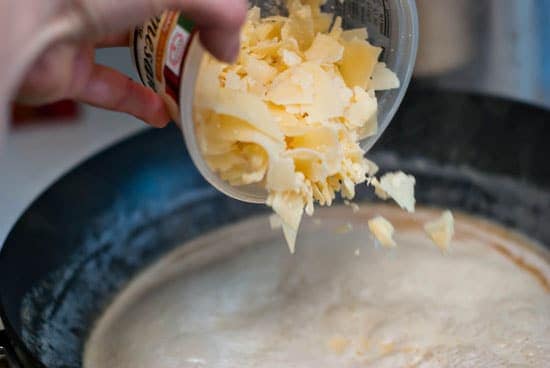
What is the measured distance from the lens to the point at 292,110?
611 millimetres

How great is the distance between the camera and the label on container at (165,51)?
1.78 ft

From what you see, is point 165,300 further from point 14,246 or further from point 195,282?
point 14,246

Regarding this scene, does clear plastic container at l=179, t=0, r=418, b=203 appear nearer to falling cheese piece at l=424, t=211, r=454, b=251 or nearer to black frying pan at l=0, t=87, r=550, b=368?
falling cheese piece at l=424, t=211, r=454, b=251

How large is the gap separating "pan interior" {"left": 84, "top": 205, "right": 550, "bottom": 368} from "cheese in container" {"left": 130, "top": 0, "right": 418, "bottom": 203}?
0.65 feet

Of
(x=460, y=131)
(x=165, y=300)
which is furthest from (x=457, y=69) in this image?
(x=165, y=300)

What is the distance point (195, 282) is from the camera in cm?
86

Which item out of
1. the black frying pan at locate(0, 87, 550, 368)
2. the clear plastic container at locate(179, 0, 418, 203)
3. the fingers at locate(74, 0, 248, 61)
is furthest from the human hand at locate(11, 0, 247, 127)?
the black frying pan at locate(0, 87, 550, 368)

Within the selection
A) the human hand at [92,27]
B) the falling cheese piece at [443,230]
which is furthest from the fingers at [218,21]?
the falling cheese piece at [443,230]

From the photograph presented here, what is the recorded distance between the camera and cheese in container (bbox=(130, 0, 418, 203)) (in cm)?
54

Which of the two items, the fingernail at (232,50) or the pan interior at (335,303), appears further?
the pan interior at (335,303)

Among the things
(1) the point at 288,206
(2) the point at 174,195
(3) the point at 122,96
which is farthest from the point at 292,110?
(2) the point at 174,195

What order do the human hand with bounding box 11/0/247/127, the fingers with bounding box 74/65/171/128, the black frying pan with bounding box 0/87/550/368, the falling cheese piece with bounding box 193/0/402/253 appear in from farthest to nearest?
the black frying pan with bounding box 0/87/550/368 < the fingers with bounding box 74/65/171/128 < the falling cheese piece with bounding box 193/0/402/253 < the human hand with bounding box 11/0/247/127

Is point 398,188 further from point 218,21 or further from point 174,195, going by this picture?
point 174,195

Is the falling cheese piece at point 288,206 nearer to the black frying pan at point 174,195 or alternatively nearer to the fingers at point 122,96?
the fingers at point 122,96
